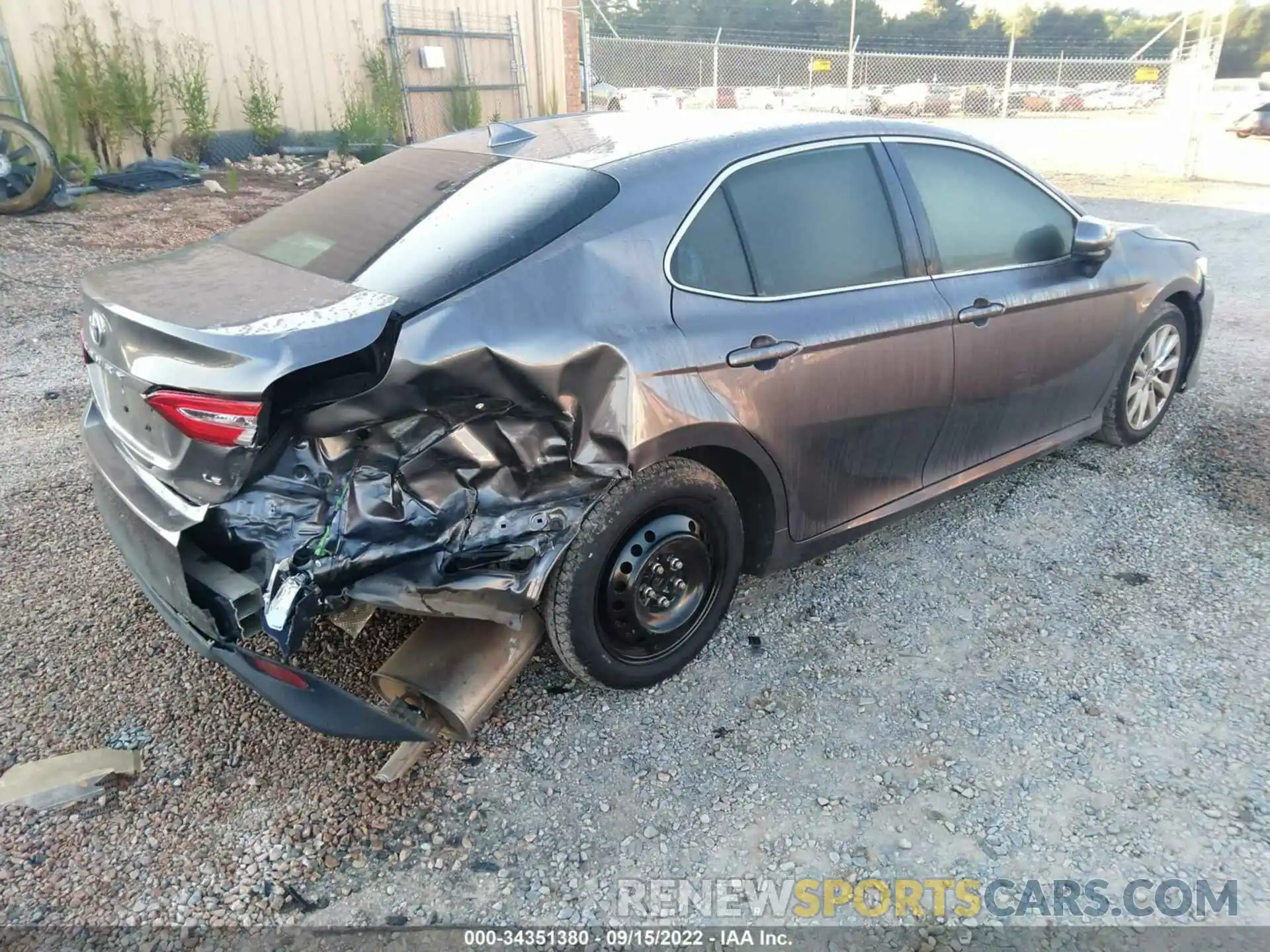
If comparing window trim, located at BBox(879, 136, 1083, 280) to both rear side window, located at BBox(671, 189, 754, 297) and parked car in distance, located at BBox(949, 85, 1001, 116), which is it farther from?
parked car in distance, located at BBox(949, 85, 1001, 116)

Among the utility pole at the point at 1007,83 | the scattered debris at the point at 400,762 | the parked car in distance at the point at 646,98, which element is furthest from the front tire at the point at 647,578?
the utility pole at the point at 1007,83

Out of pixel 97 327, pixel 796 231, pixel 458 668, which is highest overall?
pixel 796 231

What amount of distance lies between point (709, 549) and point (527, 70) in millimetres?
15475

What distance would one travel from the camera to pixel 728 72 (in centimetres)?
2409

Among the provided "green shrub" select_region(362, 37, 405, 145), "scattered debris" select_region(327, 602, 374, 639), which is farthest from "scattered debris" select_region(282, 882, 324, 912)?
"green shrub" select_region(362, 37, 405, 145)

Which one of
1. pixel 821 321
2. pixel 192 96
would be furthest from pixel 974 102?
pixel 821 321

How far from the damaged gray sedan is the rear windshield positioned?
0.05 feet

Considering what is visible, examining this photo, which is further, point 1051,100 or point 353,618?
point 1051,100

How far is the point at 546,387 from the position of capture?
2.47 metres

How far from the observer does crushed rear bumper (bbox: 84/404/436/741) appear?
2.29 meters

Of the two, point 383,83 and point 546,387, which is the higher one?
point 383,83

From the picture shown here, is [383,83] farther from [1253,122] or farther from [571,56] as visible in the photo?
[1253,122]

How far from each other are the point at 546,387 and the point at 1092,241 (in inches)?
106

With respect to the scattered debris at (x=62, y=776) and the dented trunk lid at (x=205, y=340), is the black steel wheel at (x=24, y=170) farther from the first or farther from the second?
the scattered debris at (x=62, y=776)
